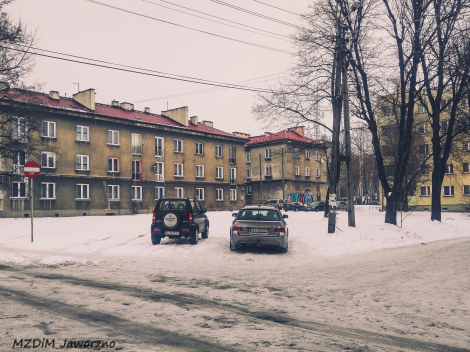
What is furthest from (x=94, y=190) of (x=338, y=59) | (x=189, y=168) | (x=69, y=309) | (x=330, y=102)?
(x=69, y=309)

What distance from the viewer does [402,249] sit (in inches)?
575

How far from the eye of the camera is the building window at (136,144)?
43.4 meters

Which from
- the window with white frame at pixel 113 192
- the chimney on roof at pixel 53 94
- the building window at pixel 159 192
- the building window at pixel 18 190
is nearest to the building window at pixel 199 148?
the building window at pixel 159 192

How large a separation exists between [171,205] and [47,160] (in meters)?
25.8

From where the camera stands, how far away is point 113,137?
1642 inches

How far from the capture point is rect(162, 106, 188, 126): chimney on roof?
50156 millimetres

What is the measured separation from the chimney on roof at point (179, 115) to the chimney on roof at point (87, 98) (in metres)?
12.2

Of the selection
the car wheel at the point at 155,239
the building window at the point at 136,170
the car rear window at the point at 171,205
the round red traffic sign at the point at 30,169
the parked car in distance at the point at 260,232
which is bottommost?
the car wheel at the point at 155,239

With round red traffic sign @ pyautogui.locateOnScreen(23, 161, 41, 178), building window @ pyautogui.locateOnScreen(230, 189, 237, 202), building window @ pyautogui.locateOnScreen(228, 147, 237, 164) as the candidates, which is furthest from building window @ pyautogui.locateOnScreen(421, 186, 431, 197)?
round red traffic sign @ pyautogui.locateOnScreen(23, 161, 41, 178)

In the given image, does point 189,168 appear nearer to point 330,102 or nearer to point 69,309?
point 330,102

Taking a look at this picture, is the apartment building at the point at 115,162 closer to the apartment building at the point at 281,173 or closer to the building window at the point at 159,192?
the building window at the point at 159,192

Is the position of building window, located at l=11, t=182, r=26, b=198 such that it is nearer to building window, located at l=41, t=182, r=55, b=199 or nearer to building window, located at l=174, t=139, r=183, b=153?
building window, located at l=41, t=182, r=55, b=199

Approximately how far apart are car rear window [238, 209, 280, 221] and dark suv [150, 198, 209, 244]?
6.90ft

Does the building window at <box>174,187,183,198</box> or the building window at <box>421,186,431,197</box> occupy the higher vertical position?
the building window at <box>174,187,183,198</box>
